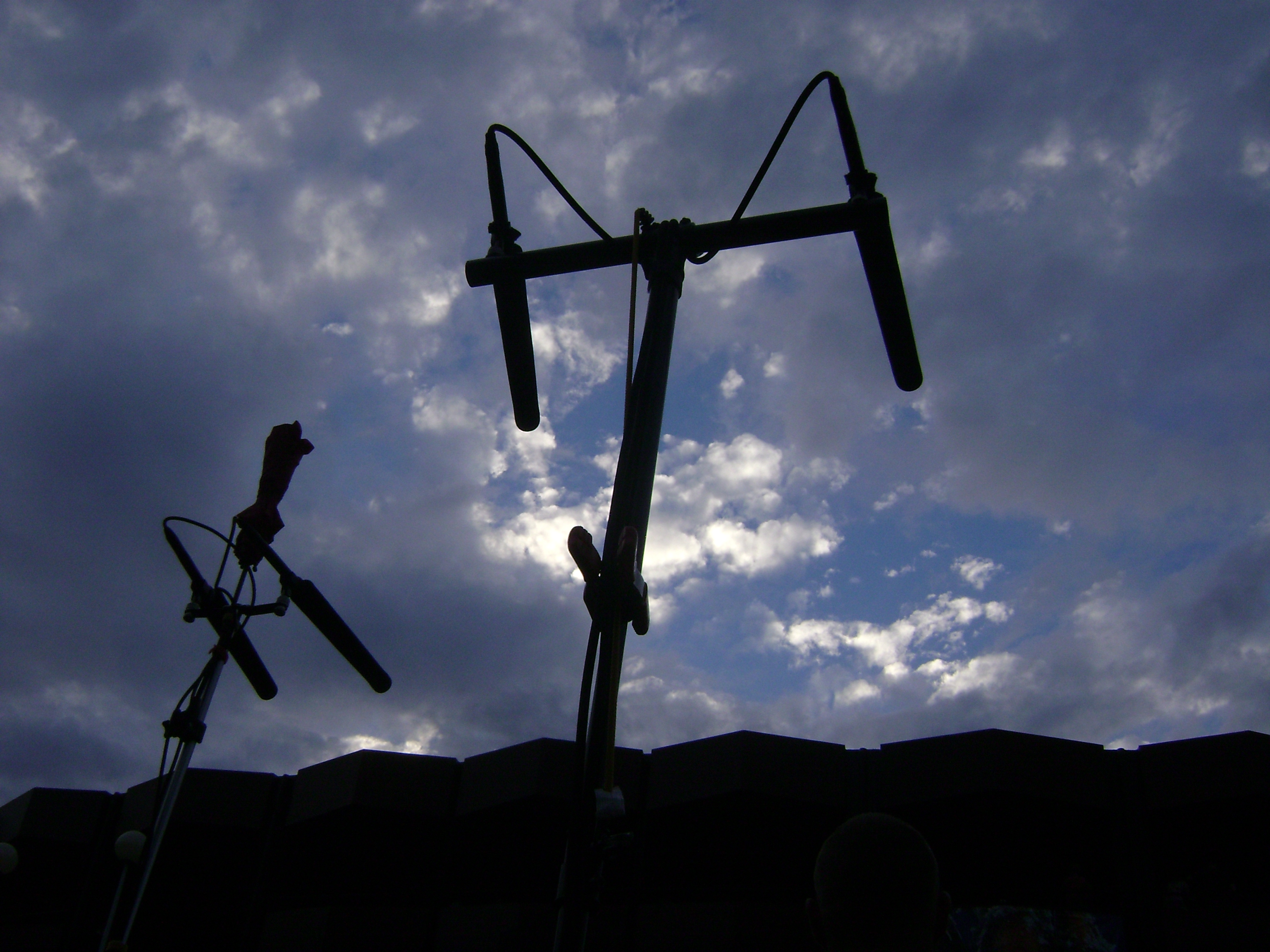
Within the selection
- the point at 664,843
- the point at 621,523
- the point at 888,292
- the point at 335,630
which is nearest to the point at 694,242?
the point at 888,292

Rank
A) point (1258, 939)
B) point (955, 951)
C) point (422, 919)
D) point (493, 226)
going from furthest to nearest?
point (422, 919), point (1258, 939), point (955, 951), point (493, 226)

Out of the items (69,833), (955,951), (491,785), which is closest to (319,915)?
(491,785)

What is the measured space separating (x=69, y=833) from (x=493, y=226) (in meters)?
10.9

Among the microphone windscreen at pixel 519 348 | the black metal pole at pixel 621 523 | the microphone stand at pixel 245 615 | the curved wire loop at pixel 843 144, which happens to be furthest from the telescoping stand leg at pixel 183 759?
the curved wire loop at pixel 843 144

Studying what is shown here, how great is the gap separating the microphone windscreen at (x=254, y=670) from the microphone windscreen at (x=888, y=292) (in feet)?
7.13

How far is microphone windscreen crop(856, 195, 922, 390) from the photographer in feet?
6.07

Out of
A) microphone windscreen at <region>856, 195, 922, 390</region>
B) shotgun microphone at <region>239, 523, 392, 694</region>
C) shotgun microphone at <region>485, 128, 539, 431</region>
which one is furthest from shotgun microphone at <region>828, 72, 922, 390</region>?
shotgun microphone at <region>239, 523, 392, 694</region>

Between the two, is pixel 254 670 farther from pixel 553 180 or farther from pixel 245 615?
pixel 553 180

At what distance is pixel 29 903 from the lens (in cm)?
909

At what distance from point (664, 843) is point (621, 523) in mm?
8162

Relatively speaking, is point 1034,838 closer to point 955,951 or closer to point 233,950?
point 955,951

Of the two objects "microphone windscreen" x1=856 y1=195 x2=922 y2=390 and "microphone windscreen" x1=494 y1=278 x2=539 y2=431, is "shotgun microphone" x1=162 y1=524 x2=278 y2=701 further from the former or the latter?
"microphone windscreen" x1=856 y1=195 x2=922 y2=390

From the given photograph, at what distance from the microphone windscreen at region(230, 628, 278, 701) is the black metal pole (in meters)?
1.70

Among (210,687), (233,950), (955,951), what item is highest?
(210,687)
